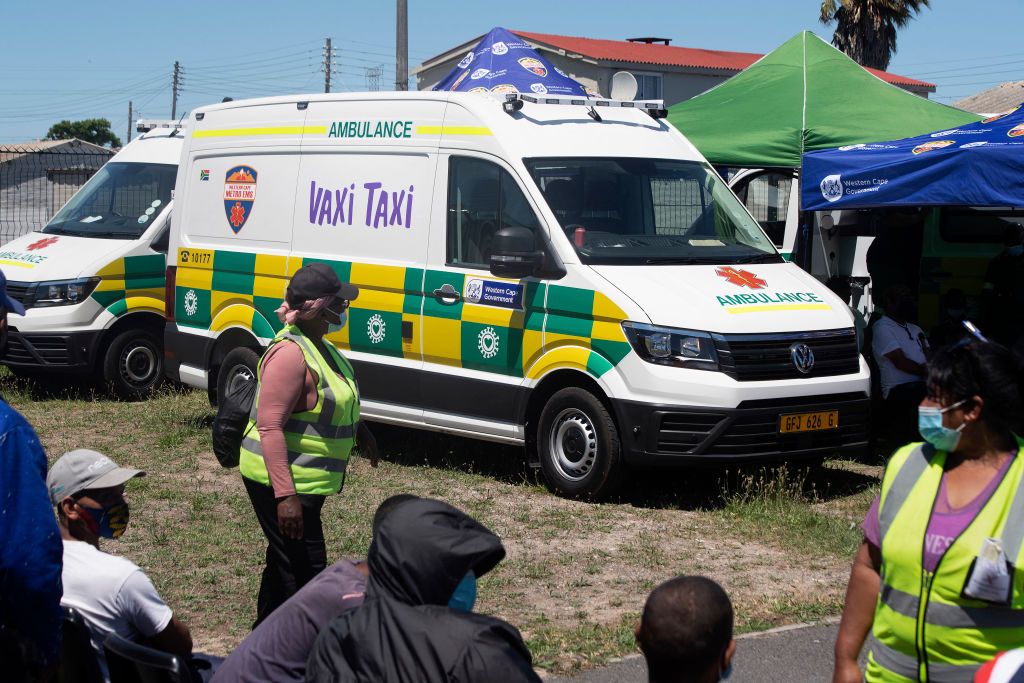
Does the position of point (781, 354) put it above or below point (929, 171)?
below

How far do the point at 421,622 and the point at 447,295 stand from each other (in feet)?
19.0

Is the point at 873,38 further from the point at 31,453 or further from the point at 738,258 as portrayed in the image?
the point at 31,453

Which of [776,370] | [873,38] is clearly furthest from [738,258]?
[873,38]

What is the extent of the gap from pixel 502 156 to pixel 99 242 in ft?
17.1

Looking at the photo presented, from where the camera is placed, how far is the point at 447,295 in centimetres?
848

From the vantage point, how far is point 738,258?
8.31m

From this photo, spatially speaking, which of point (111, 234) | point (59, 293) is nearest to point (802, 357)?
point (59, 293)

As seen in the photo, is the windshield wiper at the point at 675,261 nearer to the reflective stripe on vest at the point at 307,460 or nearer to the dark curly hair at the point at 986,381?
the reflective stripe on vest at the point at 307,460

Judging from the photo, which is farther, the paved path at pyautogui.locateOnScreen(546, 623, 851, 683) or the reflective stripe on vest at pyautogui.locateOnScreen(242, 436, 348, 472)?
the paved path at pyautogui.locateOnScreen(546, 623, 851, 683)

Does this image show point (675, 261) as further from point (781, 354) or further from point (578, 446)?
point (578, 446)

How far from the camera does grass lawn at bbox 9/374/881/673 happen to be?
19.5ft

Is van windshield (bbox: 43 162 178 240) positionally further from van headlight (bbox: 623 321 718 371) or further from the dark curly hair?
the dark curly hair

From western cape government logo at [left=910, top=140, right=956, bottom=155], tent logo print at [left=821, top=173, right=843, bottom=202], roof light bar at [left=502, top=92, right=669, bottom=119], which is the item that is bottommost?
tent logo print at [left=821, top=173, right=843, bottom=202]

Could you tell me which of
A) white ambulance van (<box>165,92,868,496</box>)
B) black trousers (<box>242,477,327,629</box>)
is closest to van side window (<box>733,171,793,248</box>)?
white ambulance van (<box>165,92,868,496</box>)
